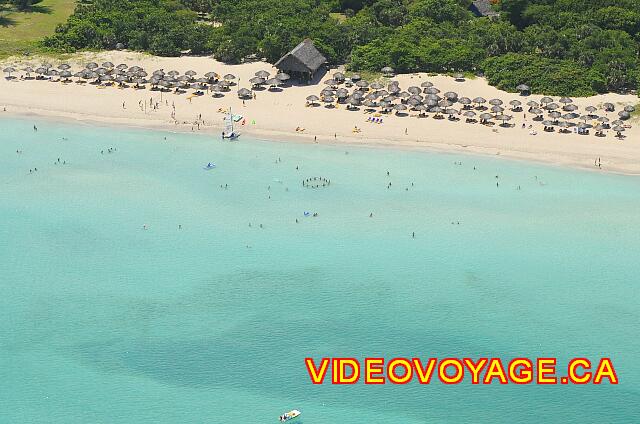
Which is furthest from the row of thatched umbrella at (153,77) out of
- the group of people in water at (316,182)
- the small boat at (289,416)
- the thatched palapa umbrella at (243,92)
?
the small boat at (289,416)

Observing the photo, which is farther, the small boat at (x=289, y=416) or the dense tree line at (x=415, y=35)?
the dense tree line at (x=415, y=35)

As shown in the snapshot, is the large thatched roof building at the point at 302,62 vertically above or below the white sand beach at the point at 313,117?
above

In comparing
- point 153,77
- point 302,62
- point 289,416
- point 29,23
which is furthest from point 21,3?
point 289,416

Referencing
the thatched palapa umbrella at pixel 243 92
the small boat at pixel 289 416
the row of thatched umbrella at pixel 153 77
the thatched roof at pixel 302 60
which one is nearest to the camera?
the small boat at pixel 289 416

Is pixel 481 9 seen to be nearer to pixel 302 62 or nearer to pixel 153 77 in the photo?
pixel 302 62

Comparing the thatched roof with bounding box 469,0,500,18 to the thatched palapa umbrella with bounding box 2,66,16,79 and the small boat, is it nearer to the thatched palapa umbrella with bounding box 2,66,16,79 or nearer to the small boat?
the thatched palapa umbrella with bounding box 2,66,16,79

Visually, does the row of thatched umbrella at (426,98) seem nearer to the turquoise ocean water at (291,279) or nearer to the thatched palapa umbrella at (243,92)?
the thatched palapa umbrella at (243,92)

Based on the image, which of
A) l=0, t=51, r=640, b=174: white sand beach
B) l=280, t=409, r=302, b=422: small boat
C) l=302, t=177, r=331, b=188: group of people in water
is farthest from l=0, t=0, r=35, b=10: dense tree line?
l=280, t=409, r=302, b=422: small boat

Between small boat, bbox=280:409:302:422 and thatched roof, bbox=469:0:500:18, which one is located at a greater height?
thatched roof, bbox=469:0:500:18
